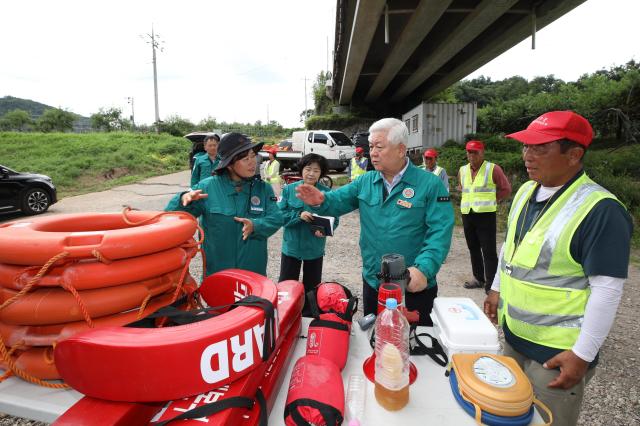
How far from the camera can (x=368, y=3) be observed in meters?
8.53

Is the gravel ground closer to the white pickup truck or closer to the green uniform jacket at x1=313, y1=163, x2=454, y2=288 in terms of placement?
the green uniform jacket at x1=313, y1=163, x2=454, y2=288

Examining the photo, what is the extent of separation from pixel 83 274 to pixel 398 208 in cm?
168

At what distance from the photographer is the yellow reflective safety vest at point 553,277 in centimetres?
147

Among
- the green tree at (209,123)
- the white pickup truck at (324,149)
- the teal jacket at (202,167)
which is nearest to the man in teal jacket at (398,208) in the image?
the teal jacket at (202,167)

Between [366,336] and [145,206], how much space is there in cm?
1053

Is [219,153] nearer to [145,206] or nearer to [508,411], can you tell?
[508,411]

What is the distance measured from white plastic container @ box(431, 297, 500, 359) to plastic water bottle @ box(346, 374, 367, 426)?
0.42 meters

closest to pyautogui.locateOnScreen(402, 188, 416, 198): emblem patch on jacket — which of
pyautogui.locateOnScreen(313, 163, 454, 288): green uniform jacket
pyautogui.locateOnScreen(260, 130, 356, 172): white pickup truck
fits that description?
pyautogui.locateOnScreen(313, 163, 454, 288): green uniform jacket

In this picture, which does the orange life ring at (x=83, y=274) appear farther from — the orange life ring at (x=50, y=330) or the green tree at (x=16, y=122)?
the green tree at (x=16, y=122)

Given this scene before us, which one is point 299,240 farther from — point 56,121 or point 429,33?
point 56,121

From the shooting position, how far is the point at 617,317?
3982 millimetres

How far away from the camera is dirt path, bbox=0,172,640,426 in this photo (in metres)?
2.57

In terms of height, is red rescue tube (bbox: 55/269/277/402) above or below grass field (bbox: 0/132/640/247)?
below

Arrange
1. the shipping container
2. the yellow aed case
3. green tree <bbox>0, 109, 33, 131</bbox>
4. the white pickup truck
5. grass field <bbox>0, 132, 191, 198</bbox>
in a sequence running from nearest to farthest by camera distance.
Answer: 1. the yellow aed case
2. the shipping container
3. grass field <bbox>0, 132, 191, 198</bbox>
4. the white pickup truck
5. green tree <bbox>0, 109, 33, 131</bbox>
